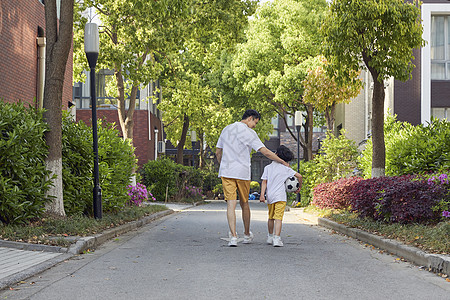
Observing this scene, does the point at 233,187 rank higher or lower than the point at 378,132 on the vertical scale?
lower

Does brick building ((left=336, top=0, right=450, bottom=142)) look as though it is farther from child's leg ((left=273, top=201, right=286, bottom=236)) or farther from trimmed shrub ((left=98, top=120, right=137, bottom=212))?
child's leg ((left=273, top=201, right=286, bottom=236))

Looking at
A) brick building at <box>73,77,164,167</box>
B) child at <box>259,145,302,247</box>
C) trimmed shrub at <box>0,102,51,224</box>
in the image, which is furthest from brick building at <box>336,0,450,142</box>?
trimmed shrub at <box>0,102,51,224</box>

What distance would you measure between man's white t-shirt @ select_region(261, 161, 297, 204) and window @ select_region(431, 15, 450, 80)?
63.9 feet

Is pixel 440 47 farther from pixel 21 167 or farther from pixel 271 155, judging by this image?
pixel 21 167

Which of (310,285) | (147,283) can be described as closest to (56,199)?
(147,283)

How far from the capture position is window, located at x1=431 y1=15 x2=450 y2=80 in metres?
27.2

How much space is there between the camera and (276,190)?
986 cm

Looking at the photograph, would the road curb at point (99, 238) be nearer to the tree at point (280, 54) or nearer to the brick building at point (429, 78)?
the brick building at point (429, 78)

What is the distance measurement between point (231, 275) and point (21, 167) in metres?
4.33

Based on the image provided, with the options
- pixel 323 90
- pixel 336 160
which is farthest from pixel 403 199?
pixel 336 160

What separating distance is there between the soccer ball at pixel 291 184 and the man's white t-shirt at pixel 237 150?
2.06 ft

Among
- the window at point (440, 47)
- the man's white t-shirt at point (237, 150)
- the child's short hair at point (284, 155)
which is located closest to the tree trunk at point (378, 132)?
the child's short hair at point (284, 155)

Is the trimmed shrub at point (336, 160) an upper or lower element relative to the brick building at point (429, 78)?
lower

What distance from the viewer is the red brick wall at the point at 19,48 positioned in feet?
51.0
